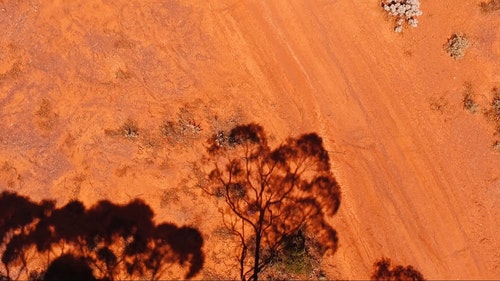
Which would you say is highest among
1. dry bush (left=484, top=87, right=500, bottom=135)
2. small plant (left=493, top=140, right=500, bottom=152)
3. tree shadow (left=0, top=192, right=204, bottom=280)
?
dry bush (left=484, top=87, right=500, bottom=135)

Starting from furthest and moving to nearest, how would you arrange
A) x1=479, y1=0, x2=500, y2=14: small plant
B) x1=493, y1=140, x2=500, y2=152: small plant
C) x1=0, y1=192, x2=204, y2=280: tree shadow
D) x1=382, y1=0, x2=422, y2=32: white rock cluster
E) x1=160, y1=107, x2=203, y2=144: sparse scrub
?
x1=160, y1=107, x2=203, y2=144: sparse scrub < x1=0, y1=192, x2=204, y2=280: tree shadow < x1=479, y1=0, x2=500, y2=14: small plant < x1=382, y1=0, x2=422, y2=32: white rock cluster < x1=493, y1=140, x2=500, y2=152: small plant

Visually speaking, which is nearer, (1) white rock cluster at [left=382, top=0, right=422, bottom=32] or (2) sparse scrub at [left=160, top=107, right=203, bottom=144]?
(1) white rock cluster at [left=382, top=0, right=422, bottom=32]

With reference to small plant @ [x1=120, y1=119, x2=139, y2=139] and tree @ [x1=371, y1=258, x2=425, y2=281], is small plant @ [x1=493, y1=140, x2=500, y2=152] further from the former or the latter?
small plant @ [x1=120, y1=119, x2=139, y2=139]

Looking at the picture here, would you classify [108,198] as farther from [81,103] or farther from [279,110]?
[279,110]

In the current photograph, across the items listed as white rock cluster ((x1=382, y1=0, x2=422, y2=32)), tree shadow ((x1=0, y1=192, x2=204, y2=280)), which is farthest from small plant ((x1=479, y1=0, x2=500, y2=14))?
tree shadow ((x1=0, y1=192, x2=204, y2=280))

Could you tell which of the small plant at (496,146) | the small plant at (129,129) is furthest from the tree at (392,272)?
the small plant at (129,129)

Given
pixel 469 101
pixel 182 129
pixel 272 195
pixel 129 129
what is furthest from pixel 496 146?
pixel 129 129

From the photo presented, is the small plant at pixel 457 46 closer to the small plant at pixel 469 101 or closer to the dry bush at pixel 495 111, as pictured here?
the small plant at pixel 469 101
